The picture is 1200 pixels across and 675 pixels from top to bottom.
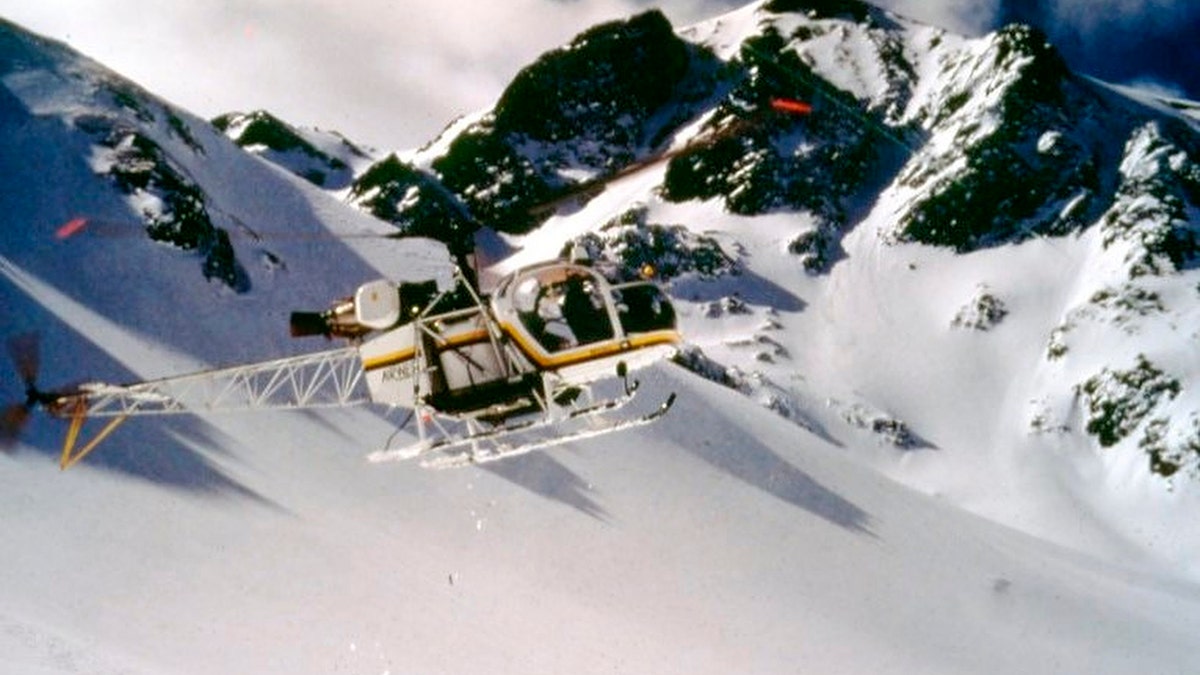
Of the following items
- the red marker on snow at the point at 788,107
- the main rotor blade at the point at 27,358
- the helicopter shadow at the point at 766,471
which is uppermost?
the red marker on snow at the point at 788,107

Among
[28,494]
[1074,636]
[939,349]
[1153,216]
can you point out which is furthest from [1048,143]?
[28,494]

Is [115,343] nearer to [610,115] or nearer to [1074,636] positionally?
[1074,636]

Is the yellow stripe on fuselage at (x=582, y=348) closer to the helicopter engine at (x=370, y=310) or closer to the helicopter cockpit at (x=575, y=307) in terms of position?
the helicopter cockpit at (x=575, y=307)

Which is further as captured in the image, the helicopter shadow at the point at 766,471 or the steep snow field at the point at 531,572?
the helicopter shadow at the point at 766,471

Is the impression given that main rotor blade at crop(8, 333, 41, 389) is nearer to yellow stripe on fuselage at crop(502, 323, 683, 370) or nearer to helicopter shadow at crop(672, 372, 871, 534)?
yellow stripe on fuselage at crop(502, 323, 683, 370)

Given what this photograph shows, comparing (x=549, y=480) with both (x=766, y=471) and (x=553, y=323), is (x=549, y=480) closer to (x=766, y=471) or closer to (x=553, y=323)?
(x=766, y=471)

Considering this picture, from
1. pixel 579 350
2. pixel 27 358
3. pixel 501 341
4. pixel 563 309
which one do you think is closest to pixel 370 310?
pixel 501 341

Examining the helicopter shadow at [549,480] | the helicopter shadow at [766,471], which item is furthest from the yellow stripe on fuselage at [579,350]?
the helicopter shadow at [766,471]
